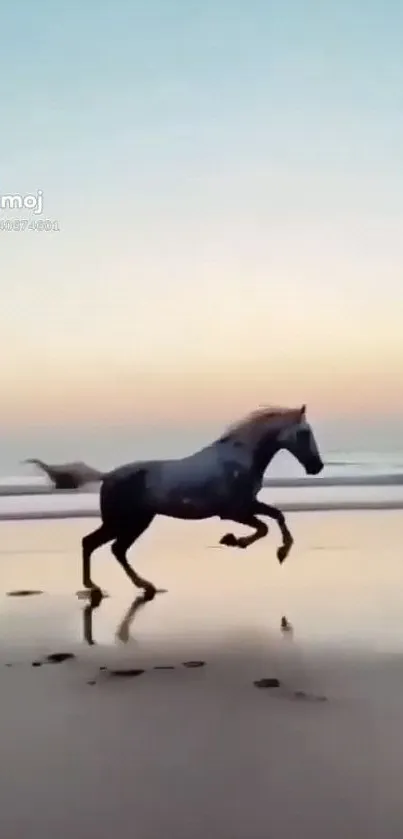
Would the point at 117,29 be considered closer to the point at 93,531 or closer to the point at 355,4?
the point at 355,4

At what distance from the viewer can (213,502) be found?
1.22 metres

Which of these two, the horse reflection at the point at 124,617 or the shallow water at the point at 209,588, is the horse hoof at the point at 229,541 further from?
the horse reflection at the point at 124,617

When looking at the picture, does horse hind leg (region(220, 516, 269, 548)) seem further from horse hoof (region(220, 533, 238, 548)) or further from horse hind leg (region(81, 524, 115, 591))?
horse hind leg (region(81, 524, 115, 591))

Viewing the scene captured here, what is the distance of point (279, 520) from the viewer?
1228 millimetres

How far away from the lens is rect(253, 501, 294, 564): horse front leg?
4.03 feet

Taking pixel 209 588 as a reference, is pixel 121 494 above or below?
above

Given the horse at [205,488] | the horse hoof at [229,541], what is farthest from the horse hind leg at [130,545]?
the horse hoof at [229,541]

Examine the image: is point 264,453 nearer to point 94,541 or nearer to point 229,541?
point 229,541

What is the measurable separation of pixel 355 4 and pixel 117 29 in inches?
14.3

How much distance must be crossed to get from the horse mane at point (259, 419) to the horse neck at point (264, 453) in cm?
2

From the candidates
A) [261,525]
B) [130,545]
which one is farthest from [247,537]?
[130,545]

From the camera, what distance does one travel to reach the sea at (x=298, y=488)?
4.03 ft

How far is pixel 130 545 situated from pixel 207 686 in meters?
0.23

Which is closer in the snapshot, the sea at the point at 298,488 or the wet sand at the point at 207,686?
the wet sand at the point at 207,686
